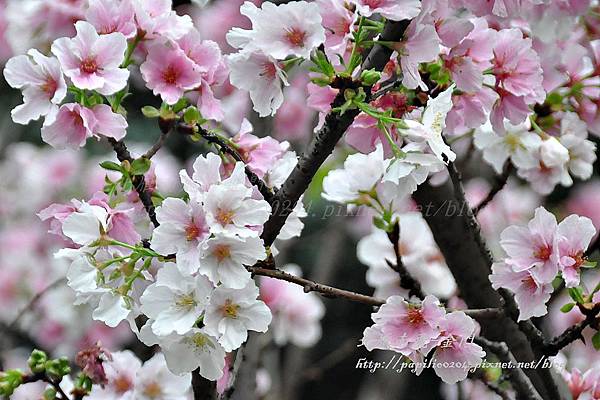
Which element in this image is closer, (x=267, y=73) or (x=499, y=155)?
(x=267, y=73)

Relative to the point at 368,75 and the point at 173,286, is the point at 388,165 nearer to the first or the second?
the point at 368,75

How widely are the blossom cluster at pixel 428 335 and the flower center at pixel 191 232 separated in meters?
0.19

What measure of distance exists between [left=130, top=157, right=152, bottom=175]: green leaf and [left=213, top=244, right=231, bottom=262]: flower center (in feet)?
0.46

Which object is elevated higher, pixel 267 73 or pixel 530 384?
pixel 267 73

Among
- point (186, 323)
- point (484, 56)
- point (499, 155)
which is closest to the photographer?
point (186, 323)

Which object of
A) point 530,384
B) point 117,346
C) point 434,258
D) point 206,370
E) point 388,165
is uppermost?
point 388,165

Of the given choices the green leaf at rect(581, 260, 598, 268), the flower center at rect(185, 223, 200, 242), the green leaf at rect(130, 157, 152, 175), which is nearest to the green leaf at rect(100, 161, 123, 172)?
the green leaf at rect(130, 157, 152, 175)

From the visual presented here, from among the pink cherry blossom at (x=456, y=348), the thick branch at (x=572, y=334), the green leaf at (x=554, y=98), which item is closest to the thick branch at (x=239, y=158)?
the pink cherry blossom at (x=456, y=348)

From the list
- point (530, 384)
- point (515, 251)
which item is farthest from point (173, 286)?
point (530, 384)

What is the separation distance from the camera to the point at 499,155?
111cm

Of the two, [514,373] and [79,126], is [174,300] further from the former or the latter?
[514,373]

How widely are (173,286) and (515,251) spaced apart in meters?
0.32

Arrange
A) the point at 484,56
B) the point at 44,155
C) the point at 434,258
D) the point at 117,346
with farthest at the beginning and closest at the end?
the point at 44,155, the point at 117,346, the point at 434,258, the point at 484,56

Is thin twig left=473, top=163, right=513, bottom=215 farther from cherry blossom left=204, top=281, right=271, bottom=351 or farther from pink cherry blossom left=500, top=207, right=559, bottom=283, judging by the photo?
cherry blossom left=204, top=281, right=271, bottom=351
